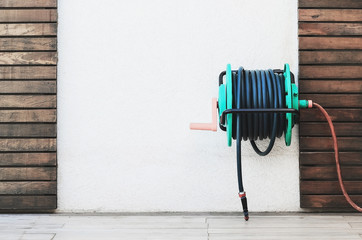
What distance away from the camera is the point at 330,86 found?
2973 millimetres

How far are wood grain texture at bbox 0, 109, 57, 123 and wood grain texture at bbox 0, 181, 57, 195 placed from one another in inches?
16.4

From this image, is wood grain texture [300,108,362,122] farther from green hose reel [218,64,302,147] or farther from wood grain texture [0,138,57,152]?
wood grain texture [0,138,57,152]

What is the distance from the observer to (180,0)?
3023mm

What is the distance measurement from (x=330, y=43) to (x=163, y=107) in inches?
47.0

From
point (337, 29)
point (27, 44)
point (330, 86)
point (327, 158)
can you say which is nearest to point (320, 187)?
point (327, 158)

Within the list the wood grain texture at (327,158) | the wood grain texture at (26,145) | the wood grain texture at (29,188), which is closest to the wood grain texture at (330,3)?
the wood grain texture at (327,158)

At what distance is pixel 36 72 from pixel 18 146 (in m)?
0.51

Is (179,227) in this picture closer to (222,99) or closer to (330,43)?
(222,99)

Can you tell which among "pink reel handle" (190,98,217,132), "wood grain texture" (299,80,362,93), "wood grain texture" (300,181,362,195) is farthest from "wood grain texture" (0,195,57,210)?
"wood grain texture" (299,80,362,93)

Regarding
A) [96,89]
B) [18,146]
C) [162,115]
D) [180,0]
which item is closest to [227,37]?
[180,0]

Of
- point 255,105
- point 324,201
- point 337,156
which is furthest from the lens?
point 324,201

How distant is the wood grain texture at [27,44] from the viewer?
303 centimetres

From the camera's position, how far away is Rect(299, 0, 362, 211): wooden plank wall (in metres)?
2.96

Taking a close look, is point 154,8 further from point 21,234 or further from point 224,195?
point 21,234
